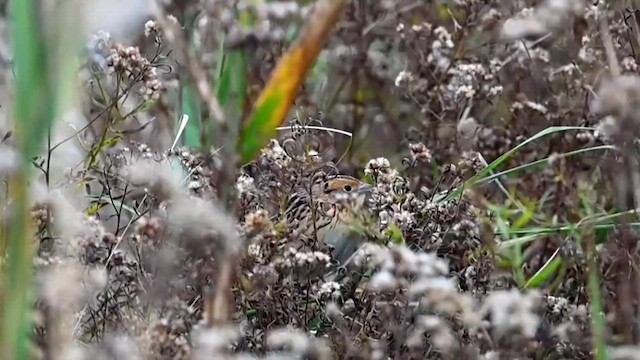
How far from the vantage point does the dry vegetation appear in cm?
115

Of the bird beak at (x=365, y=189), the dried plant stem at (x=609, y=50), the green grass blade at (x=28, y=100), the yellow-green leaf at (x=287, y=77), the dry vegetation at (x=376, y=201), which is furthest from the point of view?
the bird beak at (x=365, y=189)

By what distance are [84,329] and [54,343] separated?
0.51 meters

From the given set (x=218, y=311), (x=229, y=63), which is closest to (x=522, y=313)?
Answer: (x=218, y=311)

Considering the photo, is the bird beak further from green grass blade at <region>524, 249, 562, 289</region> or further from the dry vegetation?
green grass blade at <region>524, 249, 562, 289</region>

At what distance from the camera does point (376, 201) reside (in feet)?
5.39

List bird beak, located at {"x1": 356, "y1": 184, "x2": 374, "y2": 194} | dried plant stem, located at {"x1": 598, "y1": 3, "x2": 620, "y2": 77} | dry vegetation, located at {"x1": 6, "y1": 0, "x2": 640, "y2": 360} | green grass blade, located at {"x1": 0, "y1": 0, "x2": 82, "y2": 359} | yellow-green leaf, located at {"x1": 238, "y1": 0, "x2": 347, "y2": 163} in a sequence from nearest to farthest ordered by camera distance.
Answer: green grass blade, located at {"x1": 0, "y1": 0, "x2": 82, "y2": 359}
yellow-green leaf, located at {"x1": 238, "y1": 0, "x2": 347, "y2": 163}
dry vegetation, located at {"x1": 6, "y1": 0, "x2": 640, "y2": 360}
dried plant stem, located at {"x1": 598, "y1": 3, "x2": 620, "y2": 77}
bird beak, located at {"x1": 356, "y1": 184, "x2": 374, "y2": 194}

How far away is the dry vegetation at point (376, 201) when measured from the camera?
115 cm

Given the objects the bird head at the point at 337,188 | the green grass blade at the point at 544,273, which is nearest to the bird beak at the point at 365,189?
the bird head at the point at 337,188

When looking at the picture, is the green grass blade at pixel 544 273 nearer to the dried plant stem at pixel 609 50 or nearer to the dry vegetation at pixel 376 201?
the dry vegetation at pixel 376 201

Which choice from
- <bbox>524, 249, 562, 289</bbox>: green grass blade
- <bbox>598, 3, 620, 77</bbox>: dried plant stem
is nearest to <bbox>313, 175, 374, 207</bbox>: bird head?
<bbox>524, 249, 562, 289</bbox>: green grass blade

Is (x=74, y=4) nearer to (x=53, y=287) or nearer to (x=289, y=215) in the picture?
(x=53, y=287)

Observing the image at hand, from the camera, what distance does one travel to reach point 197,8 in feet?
6.25

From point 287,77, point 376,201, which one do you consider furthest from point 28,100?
point 376,201

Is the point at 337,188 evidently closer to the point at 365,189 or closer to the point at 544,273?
the point at 365,189
